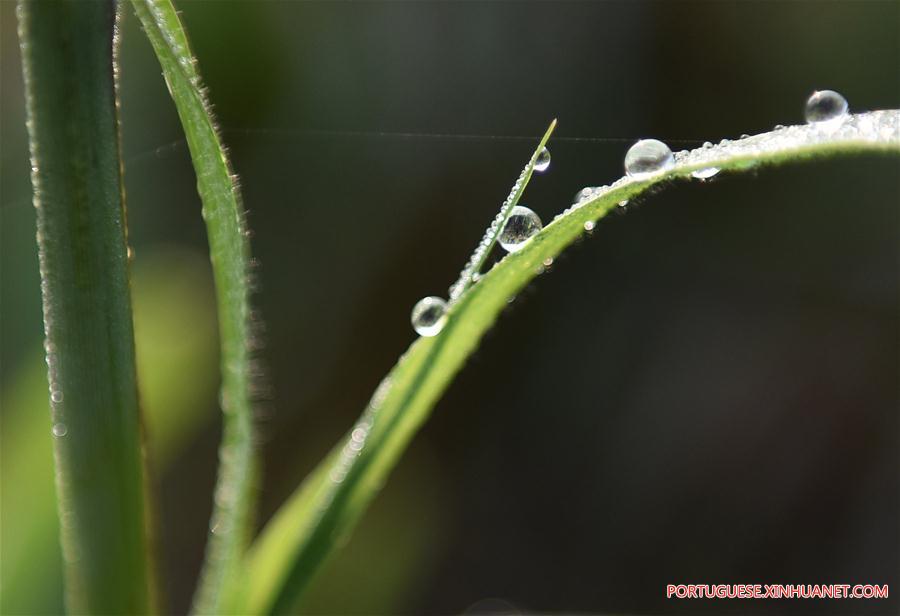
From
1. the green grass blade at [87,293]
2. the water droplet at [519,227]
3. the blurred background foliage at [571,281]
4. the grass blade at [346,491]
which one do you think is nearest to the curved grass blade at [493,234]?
the grass blade at [346,491]

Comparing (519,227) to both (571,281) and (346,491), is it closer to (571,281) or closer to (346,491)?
(346,491)

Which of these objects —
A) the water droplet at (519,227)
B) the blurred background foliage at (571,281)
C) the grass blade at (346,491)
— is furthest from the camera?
the blurred background foliage at (571,281)

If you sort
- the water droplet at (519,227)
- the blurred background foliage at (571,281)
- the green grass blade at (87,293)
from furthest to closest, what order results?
the blurred background foliage at (571,281) → the water droplet at (519,227) → the green grass blade at (87,293)

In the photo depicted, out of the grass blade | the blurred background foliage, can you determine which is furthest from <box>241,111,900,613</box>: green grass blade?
the blurred background foliage

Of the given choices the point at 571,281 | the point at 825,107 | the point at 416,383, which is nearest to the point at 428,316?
the point at 416,383

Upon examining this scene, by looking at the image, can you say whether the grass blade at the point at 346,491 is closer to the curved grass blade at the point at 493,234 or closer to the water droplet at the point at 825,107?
the curved grass blade at the point at 493,234

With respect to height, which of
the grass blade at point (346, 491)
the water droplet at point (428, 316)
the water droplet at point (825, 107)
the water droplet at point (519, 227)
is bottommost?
the grass blade at point (346, 491)

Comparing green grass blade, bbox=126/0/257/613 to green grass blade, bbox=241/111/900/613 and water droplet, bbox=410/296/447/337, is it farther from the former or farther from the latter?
water droplet, bbox=410/296/447/337

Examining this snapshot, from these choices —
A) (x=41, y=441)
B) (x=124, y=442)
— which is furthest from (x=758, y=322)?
(x=124, y=442)
